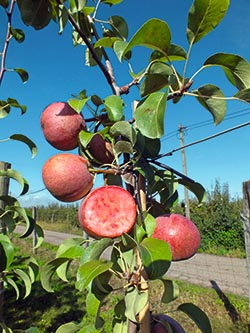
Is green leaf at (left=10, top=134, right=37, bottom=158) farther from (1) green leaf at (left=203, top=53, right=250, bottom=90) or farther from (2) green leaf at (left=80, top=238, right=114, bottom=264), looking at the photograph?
(1) green leaf at (left=203, top=53, right=250, bottom=90)

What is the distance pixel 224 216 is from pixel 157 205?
30.7 feet

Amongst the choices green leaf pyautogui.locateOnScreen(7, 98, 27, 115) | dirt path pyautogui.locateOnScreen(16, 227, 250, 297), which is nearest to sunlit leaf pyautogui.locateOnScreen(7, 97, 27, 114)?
green leaf pyautogui.locateOnScreen(7, 98, 27, 115)

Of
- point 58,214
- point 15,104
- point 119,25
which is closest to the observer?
point 119,25

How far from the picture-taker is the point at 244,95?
1.67ft

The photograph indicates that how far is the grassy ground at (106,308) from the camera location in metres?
3.17

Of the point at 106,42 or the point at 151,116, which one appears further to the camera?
the point at 106,42

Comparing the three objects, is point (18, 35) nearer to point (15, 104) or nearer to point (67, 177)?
point (15, 104)

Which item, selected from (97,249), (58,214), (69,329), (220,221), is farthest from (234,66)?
(58,214)

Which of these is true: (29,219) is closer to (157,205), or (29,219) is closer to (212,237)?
(157,205)

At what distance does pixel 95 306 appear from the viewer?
1.91 ft

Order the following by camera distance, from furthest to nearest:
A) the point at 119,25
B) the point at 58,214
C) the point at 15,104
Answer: the point at 58,214 < the point at 15,104 < the point at 119,25

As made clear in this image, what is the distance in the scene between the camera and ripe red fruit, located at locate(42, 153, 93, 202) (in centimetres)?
59

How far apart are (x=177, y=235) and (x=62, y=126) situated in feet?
1.09

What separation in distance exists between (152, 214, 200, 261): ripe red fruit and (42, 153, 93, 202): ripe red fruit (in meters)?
0.17
